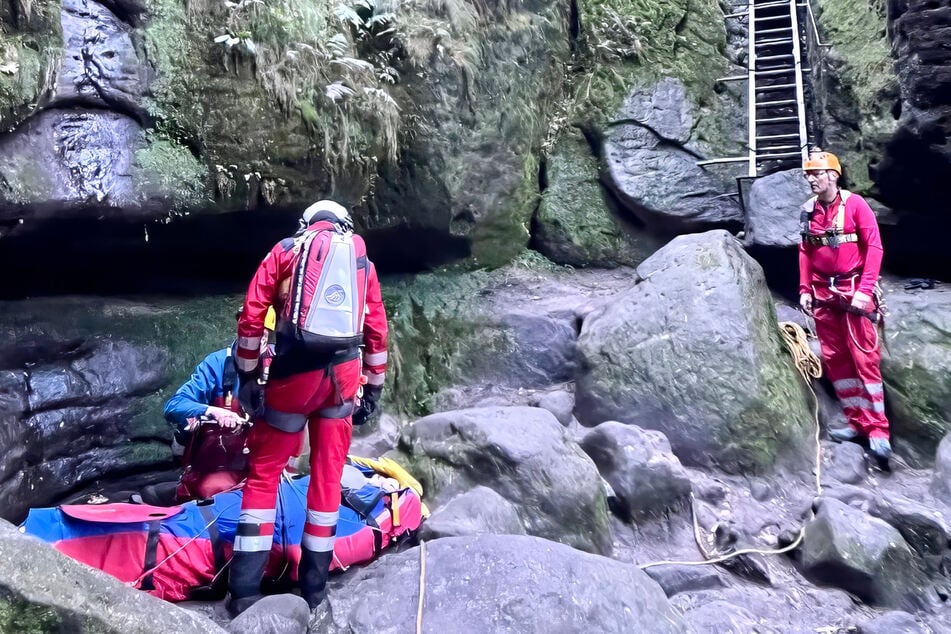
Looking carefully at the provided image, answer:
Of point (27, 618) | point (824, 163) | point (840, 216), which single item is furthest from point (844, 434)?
point (27, 618)

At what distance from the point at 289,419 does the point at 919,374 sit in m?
5.75

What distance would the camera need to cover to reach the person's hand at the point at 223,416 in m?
4.14

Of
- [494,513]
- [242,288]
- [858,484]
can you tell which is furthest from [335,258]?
[858,484]

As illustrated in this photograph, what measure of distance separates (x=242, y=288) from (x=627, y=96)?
576cm

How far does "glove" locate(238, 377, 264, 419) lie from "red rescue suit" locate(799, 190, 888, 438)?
5.28 metres

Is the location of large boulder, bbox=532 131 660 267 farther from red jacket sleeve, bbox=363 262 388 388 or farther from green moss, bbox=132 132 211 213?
red jacket sleeve, bbox=363 262 388 388

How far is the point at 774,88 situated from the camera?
9.18 meters

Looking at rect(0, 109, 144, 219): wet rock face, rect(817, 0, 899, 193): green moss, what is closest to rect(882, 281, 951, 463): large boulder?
rect(817, 0, 899, 193): green moss

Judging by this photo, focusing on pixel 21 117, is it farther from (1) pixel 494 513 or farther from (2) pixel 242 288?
(1) pixel 494 513

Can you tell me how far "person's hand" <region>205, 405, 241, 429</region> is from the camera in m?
4.14

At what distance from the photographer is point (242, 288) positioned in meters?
6.77

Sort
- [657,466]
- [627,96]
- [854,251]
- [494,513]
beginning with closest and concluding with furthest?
1. [494,513]
2. [657,466]
3. [854,251]
4. [627,96]

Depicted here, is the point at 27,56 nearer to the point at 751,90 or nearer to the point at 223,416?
the point at 223,416

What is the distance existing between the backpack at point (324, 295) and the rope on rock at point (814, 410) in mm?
2713
